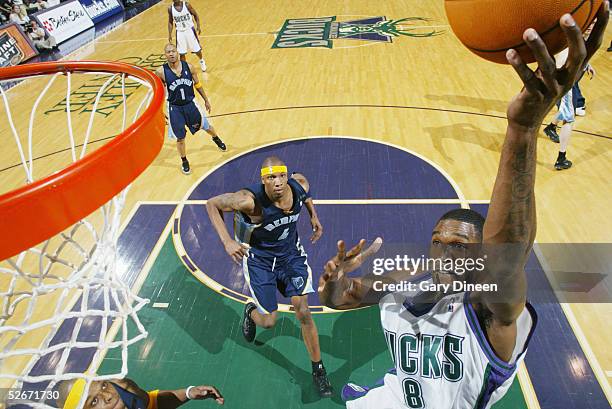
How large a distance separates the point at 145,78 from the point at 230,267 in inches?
94.5

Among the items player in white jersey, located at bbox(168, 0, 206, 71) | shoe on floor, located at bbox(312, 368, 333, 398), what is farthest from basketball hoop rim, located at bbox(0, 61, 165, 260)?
player in white jersey, located at bbox(168, 0, 206, 71)

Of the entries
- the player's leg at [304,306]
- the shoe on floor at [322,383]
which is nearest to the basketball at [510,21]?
the player's leg at [304,306]

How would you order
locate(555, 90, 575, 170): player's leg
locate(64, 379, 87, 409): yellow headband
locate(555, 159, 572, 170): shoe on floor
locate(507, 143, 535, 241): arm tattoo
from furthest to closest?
locate(555, 159, 572, 170): shoe on floor → locate(555, 90, 575, 170): player's leg → locate(64, 379, 87, 409): yellow headband → locate(507, 143, 535, 241): arm tattoo

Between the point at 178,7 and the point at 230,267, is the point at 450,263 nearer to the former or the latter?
the point at 230,267

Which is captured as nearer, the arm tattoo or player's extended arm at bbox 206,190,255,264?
the arm tattoo

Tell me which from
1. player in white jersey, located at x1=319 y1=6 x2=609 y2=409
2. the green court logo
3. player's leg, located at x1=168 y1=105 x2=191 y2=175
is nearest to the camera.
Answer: player in white jersey, located at x1=319 y1=6 x2=609 y2=409

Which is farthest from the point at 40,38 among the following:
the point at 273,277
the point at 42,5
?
the point at 273,277

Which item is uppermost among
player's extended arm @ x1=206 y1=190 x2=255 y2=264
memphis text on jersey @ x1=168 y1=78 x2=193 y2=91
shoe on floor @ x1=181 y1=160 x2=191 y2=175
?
memphis text on jersey @ x1=168 y1=78 x2=193 y2=91

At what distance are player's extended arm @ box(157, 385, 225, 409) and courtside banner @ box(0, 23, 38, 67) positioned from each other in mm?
11388

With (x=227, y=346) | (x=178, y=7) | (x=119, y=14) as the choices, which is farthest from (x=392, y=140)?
(x=119, y=14)

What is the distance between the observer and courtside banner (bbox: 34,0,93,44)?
13.0 m

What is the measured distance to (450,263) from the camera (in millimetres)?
1820

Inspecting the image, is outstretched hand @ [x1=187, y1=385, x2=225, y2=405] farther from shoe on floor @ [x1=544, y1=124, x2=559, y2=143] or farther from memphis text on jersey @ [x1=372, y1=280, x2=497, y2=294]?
shoe on floor @ [x1=544, y1=124, x2=559, y2=143]

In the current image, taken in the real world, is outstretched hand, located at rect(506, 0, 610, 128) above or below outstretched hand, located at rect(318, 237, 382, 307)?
above
